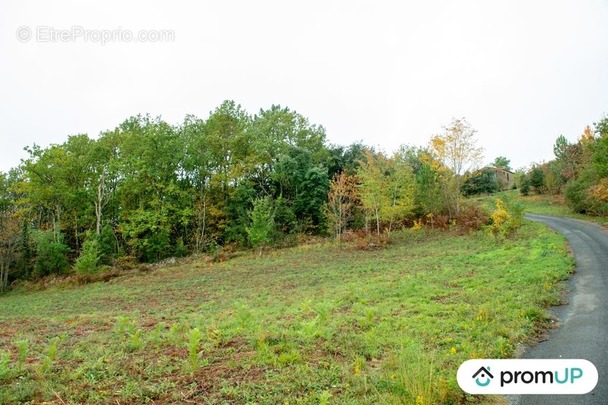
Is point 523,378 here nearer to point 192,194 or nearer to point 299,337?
point 299,337

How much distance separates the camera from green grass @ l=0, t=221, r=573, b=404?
16.7 feet

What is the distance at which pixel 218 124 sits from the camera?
1412 inches

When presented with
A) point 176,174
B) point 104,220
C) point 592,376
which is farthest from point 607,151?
point 104,220

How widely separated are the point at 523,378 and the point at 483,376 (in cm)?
79

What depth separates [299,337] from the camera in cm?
752

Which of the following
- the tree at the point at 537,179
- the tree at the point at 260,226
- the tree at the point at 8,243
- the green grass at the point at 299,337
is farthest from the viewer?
the tree at the point at 537,179

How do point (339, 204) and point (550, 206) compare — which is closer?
point (339, 204)

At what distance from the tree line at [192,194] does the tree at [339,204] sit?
13 centimetres

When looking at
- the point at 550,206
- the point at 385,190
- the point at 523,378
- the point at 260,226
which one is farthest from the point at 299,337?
the point at 550,206

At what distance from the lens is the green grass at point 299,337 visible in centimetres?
509

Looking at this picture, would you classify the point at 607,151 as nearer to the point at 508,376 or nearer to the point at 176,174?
the point at 508,376

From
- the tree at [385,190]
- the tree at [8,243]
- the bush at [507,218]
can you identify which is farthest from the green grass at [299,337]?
the tree at [8,243]

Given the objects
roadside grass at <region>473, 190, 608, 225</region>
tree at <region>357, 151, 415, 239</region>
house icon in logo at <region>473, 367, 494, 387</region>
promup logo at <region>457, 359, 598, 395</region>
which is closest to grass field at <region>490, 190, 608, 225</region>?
roadside grass at <region>473, 190, 608, 225</region>

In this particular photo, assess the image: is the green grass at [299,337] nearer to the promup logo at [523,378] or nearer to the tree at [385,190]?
the promup logo at [523,378]
